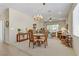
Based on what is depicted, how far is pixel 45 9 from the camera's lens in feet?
12.0

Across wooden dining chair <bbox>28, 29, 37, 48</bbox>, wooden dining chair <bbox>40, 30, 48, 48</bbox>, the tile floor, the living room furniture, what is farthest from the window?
the living room furniture

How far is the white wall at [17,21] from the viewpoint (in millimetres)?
3598

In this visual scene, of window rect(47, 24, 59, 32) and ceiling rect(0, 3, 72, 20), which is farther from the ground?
ceiling rect(0, 3, 72, 20)

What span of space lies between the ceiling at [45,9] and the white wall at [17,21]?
12cm

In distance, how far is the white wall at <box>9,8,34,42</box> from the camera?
360 centimetres

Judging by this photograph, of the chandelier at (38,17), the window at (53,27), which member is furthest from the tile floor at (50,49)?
the chandelier at (38,17)

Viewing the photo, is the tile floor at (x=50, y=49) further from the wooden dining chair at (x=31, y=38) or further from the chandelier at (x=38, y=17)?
the chandelier at (x=38, y=17)

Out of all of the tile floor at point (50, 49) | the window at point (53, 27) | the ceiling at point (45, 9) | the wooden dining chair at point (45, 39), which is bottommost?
the tile floor at point (50, 49)

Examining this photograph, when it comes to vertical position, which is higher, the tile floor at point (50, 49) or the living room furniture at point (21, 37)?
the living room furniture at point (21, 37)

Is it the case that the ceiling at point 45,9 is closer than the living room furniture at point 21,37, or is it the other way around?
the ceiling at point 45,9

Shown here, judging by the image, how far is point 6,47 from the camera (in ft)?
12.1

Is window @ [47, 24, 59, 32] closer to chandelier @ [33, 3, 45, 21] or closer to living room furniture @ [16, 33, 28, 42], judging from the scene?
chandelier @ [33, 3, 45, 21]

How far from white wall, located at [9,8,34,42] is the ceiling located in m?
0.12

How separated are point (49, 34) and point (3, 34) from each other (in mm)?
1264
